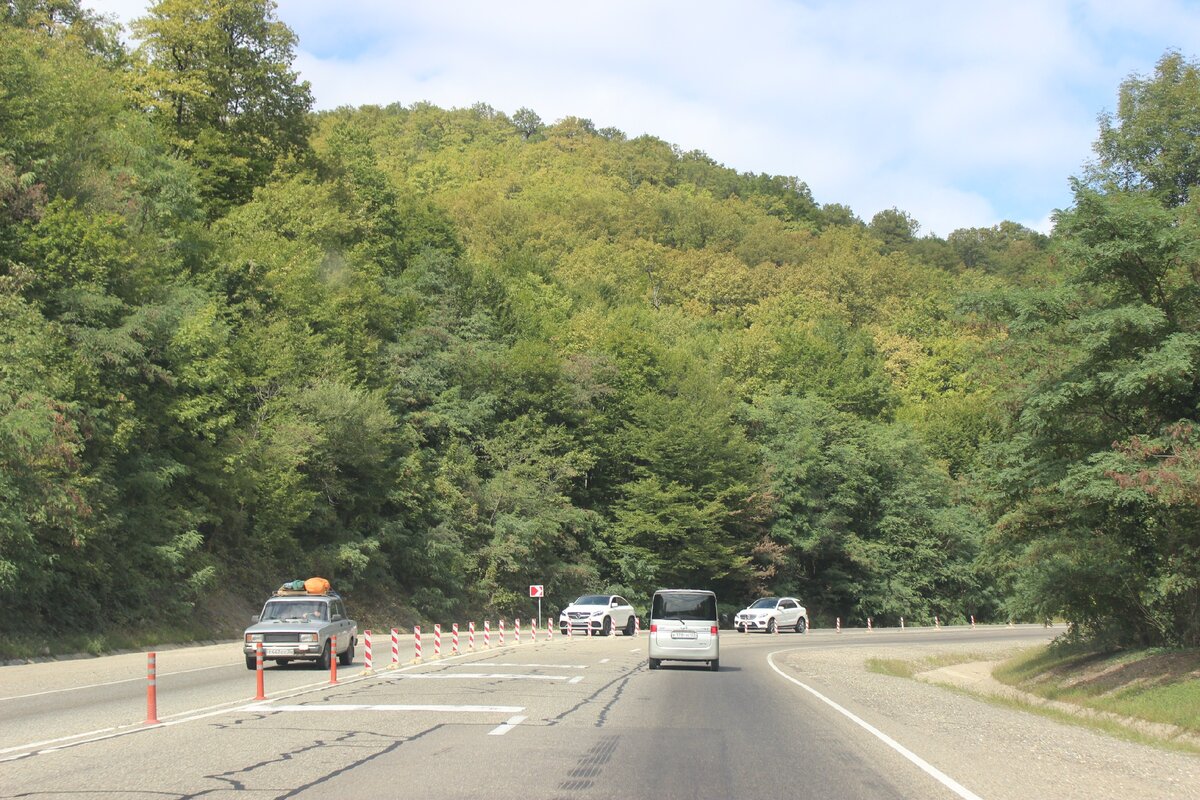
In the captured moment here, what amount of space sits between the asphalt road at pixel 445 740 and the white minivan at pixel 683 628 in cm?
328

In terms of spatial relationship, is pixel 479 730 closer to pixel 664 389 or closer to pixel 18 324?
pixel 18 324

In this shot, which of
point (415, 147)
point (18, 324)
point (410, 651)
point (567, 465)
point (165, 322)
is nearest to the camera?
point (18, 324)

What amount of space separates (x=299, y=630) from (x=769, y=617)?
3622cm

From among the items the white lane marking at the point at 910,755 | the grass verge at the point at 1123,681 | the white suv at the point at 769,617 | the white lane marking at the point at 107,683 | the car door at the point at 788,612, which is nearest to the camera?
the white lane marking at the point at 910,755

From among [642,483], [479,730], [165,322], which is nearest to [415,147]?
[642,483]

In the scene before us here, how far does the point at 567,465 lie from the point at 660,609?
36.9 meters

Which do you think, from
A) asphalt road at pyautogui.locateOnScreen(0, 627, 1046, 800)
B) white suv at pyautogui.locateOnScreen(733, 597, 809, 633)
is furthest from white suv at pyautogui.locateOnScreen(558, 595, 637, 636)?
asphalt road at pyautogui.locateOnScreen(0, 627, 1046, 800)

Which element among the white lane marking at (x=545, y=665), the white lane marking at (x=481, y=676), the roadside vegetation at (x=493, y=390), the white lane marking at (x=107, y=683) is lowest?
the white lane marking at (x=545, y=665)

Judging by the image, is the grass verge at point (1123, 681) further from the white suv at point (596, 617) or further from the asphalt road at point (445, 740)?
the white suv at point (596, 617)

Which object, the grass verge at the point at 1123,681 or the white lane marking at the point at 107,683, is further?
the grass verge at the point at 1123,681

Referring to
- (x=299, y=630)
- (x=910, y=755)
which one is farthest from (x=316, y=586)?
(x=910, y=755)

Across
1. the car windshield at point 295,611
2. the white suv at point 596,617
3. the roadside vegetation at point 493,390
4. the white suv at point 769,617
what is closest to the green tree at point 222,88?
the roadside vegetation at point 493,390

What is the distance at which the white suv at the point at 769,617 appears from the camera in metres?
55.4

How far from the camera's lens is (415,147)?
143m
